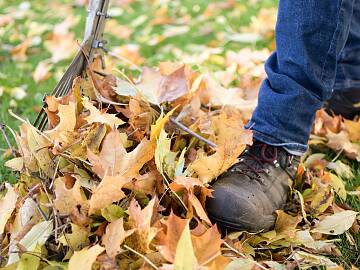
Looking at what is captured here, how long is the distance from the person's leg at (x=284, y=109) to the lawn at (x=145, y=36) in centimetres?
43

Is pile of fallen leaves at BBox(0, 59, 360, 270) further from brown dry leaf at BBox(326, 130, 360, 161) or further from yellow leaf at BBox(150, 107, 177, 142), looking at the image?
brown dry leaf at BBox(326, 130, 360, 161)

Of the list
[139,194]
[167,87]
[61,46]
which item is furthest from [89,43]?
[61,46]

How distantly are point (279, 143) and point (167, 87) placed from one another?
337 mm

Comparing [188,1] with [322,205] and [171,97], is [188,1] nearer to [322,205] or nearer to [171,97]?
[171,97]

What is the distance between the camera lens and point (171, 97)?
1.51m

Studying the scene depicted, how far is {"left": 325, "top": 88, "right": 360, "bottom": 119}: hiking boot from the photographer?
187 cm

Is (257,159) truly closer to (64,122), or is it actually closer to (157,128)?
(157,128)

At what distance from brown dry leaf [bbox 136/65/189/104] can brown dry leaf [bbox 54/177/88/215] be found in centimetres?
44

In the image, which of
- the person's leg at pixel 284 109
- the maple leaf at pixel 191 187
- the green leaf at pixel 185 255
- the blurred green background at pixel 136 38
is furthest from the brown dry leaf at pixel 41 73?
the green leaf at pixel 185 255

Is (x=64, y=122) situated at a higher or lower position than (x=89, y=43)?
lower

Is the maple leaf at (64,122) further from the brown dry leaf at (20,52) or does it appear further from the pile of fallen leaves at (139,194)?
the brown dry leaf at (20,52)

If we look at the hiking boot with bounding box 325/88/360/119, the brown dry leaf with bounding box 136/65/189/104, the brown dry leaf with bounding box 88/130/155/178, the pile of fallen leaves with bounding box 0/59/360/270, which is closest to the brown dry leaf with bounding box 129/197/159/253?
the pile of fallen leaves with bounding box 0/59/360/270

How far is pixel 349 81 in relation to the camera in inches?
73.2

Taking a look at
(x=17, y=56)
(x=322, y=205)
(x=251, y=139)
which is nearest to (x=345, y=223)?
(x=322, y=205)
